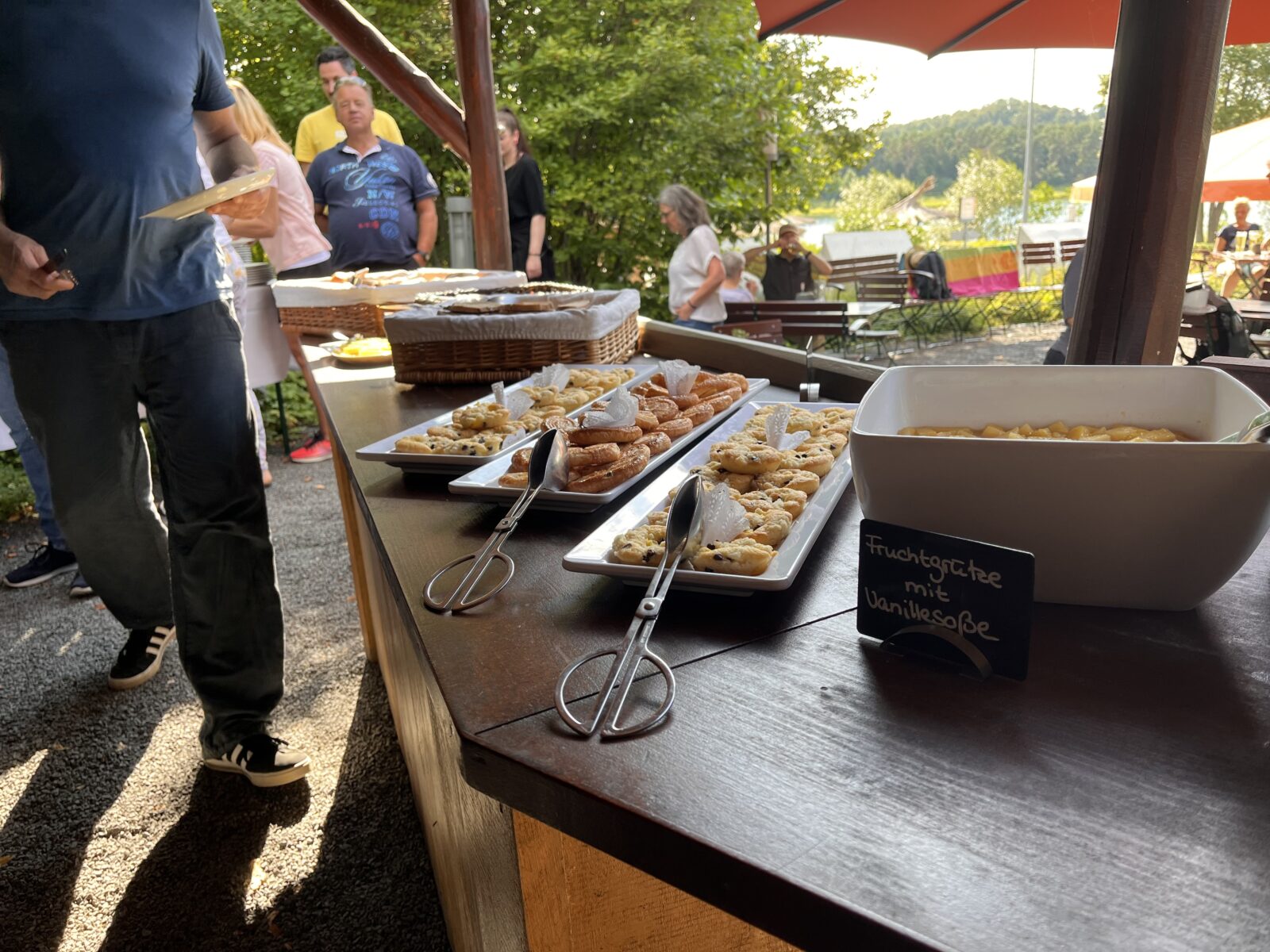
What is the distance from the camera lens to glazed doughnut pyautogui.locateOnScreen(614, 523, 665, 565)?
820mm

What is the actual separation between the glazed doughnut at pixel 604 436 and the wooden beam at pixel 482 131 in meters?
2.78

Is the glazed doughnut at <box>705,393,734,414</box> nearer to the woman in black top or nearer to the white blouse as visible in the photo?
the woman in black top

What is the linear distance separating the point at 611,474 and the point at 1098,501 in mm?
556

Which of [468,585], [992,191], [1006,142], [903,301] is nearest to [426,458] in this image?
[468,585]

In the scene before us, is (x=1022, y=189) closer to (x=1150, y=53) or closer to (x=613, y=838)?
(x=1150, y=53)

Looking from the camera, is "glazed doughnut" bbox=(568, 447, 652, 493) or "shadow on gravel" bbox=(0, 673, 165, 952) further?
"shadow on gravel" bbox=(0, 673, 165, 952)

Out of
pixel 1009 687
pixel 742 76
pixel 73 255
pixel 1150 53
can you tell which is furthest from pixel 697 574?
pixel 742 76

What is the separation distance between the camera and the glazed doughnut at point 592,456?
1.11 metres

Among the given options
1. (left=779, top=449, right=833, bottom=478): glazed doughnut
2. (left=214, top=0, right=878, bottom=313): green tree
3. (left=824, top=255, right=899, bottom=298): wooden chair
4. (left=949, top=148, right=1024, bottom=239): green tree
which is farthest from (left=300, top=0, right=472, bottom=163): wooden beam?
(left=949, top=148, right=1024, bottom=239): green tree

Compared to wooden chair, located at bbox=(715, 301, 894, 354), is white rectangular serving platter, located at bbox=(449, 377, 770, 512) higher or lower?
higher

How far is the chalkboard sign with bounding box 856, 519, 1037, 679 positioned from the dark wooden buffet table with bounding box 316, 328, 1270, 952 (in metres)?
0.02

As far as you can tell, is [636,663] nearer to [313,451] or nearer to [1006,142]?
[313,451]

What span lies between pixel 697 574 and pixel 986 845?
34cm

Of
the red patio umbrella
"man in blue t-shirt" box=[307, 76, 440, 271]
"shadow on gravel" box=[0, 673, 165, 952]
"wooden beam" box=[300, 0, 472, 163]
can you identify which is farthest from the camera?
"man in blue t-shirt" box=[307, 76, 440, 271]
